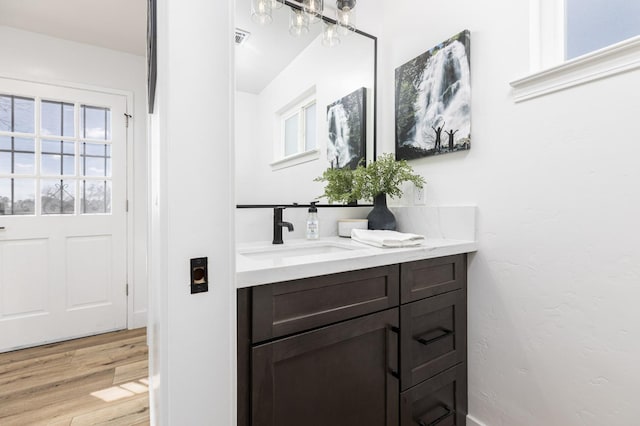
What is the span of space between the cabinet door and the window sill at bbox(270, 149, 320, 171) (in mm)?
906

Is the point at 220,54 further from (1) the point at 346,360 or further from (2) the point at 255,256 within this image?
(1) the point at 346,360

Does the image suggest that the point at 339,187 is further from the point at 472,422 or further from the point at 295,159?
the point at 472,422

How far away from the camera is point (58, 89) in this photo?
2498mm

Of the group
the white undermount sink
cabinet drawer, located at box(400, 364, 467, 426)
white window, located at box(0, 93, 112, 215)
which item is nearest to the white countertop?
the white undermount sink

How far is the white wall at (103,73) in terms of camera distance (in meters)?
2.37

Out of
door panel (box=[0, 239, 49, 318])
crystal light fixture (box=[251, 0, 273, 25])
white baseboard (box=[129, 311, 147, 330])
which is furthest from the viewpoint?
white baseboard (box=[129, 311, 147, 330])

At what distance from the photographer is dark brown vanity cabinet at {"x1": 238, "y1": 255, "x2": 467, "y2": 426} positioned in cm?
81

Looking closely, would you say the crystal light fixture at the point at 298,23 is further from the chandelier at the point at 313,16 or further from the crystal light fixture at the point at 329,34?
the crystal light fixture at the point at 329,34

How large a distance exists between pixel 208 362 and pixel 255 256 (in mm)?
604

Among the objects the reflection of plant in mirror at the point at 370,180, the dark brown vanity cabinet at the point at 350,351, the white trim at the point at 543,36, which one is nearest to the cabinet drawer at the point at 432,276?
the dark brown vanity cabinet at the point at 350,351

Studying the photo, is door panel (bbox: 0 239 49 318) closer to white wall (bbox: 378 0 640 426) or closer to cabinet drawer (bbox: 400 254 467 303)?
cabinet drawer (bbox: 400 254 467 303)

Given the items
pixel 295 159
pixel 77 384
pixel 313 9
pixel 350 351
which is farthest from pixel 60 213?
pixel 350 351

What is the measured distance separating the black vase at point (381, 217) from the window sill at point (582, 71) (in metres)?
0.72

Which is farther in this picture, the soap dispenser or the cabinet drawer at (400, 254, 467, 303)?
the soap dispenser
